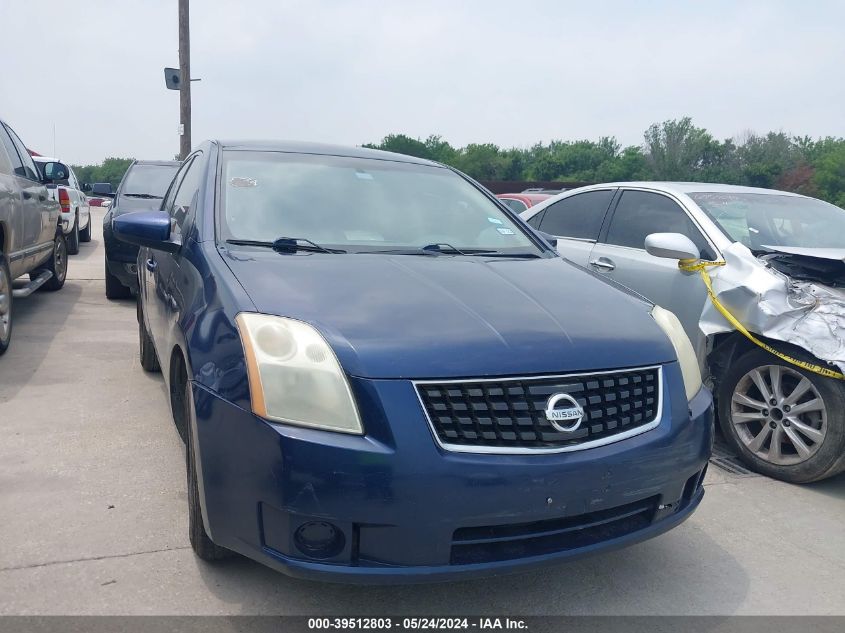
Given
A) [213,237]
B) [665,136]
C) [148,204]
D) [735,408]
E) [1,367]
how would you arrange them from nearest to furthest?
[213,237]
[735,408]
[1,367]
[148,204]
[665,136]

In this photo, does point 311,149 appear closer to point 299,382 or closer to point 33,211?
point 299,382

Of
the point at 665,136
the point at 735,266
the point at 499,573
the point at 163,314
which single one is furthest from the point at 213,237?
the point at 665,136

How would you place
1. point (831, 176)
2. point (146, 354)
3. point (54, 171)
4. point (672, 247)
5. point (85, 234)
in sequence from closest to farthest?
1. point (672, 247)
2. point (146, 354)
3. point (54, 171)
4. point (85, 234)
5. point (831, 176)

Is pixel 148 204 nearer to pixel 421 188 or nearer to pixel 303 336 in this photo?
pixel 421 188

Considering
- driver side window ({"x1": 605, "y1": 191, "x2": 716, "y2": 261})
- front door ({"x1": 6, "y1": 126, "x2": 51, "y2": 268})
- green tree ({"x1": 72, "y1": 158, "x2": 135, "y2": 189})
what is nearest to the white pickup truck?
front door ({"x1": 6, "y1": 126, "x2": 51, "y2": 268})

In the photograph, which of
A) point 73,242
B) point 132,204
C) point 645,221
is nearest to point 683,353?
point 645,221

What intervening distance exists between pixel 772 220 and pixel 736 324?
A: 3.82ft

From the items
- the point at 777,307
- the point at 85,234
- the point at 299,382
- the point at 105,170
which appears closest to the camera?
the point at 299,382

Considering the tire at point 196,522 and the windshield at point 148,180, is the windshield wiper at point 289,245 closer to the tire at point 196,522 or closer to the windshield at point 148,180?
the tire at point 196,522

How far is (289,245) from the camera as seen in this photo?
302cm

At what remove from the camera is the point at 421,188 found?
12.4 ft

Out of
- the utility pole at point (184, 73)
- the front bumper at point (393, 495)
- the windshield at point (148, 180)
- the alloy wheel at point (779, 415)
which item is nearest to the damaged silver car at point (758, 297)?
the alloy wheel at point (779, 415)

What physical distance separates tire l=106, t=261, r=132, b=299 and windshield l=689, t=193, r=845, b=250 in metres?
6.12

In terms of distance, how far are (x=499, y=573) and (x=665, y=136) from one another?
8578 cm
